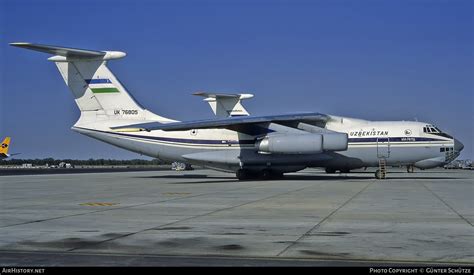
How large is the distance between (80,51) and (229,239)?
2183cm

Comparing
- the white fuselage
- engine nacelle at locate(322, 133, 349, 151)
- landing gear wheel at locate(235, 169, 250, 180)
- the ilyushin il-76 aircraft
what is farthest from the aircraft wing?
engine nacelle at locate(322, 133, 349, 151)

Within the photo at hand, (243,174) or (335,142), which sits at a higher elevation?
(335,142)

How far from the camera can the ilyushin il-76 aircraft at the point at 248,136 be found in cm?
2683

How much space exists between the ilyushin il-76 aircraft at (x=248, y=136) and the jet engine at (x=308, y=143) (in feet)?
0.16

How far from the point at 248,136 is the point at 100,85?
858cm

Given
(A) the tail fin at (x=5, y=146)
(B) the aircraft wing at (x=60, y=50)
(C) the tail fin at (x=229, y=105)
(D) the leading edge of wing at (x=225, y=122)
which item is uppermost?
(B) the aircraft wing at (x=60, y=50)

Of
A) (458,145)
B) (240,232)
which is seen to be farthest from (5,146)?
(240,232)

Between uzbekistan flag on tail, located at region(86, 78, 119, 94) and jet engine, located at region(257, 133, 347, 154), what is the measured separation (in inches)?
379

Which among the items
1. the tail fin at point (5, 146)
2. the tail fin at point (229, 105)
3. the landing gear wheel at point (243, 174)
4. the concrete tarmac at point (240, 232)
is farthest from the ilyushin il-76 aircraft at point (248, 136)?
the tail fin at point (5, 146)

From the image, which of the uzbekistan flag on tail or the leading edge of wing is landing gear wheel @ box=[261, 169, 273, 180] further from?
the uzbekistan flag on tail

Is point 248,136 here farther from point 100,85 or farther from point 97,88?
point 97,88

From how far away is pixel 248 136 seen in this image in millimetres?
28938

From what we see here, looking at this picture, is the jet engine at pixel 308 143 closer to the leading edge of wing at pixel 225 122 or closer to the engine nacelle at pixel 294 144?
the engine nacelle at pixel 294 144

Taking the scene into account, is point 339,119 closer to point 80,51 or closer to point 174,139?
point 174,139
